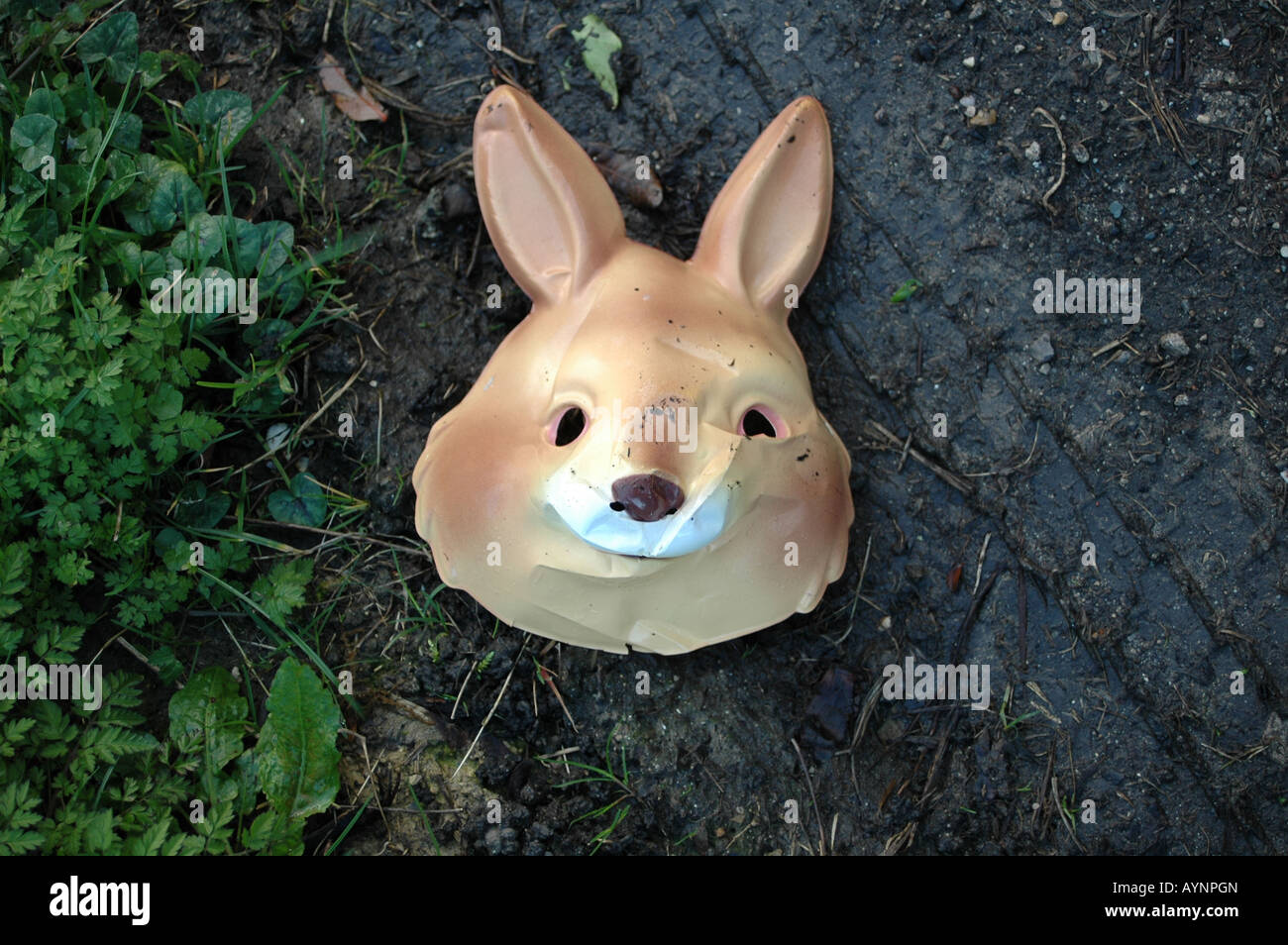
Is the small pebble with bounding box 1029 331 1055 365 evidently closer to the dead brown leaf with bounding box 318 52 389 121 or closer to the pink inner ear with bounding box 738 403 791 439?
the pink inner ear with bounding box 738 403 791 439

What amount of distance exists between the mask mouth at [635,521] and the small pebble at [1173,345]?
1.48 metres

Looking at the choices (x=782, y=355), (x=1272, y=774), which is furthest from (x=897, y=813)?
(x=782, y=355)

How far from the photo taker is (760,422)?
8.49 ft

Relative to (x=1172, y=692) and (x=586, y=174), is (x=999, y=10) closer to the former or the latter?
(x=586, y=174)

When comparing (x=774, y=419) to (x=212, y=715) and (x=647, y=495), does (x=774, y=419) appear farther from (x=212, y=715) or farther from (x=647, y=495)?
(x=212, y=715)

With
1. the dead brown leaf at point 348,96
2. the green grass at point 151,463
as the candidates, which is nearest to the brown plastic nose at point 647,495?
the green grass at point 151,463

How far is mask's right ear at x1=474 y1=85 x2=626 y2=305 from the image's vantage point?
7.73 ft

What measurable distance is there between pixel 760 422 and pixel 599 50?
3.74ft

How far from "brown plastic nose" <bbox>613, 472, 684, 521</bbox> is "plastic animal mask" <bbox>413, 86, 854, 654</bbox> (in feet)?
0.12

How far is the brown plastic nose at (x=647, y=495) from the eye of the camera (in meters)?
1.93

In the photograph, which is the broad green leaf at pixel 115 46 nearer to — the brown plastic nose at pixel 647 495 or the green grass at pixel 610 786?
the brown plastic nose at pixel 647 495

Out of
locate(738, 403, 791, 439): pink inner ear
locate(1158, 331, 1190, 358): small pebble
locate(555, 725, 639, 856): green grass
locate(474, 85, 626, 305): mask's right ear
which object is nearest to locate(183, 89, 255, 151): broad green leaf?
locate(474, 85, 626, 305): mask's right ear

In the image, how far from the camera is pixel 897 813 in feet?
8.73

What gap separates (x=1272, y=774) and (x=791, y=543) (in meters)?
1.45
